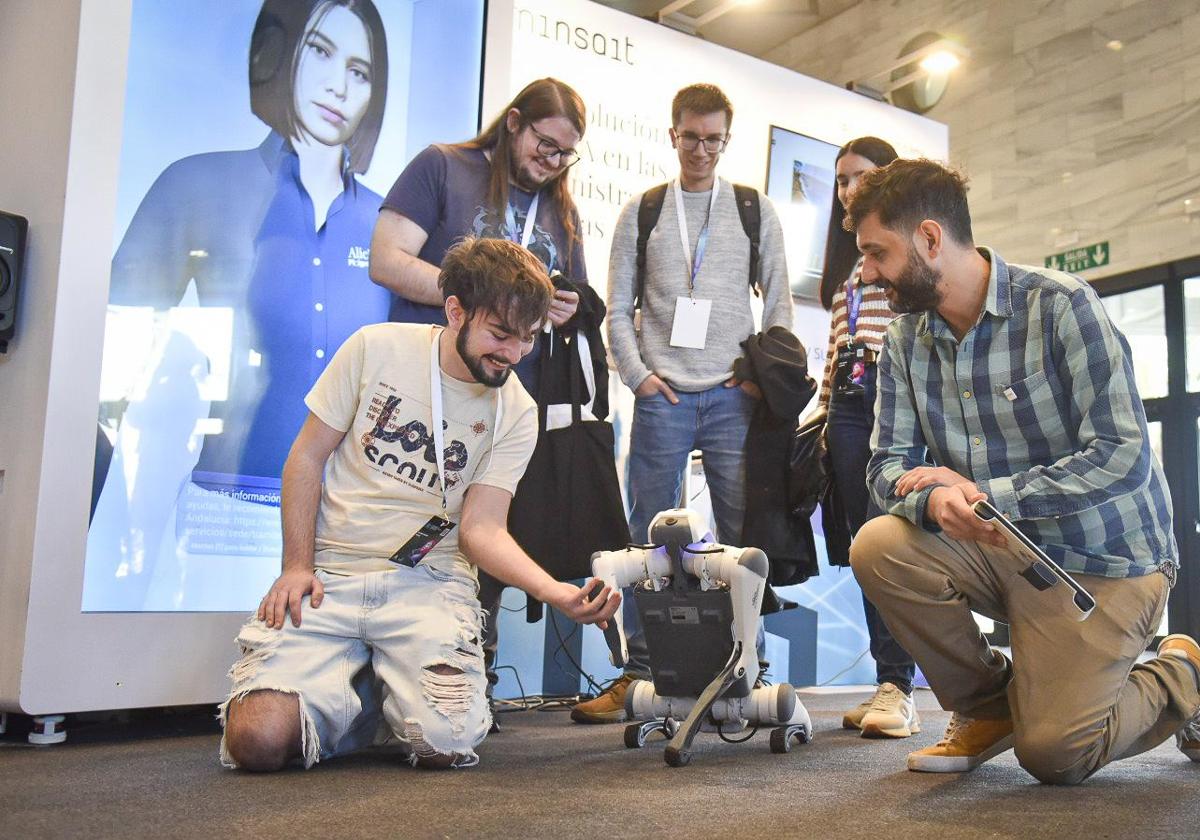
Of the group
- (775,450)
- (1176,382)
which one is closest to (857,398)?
(775,450)

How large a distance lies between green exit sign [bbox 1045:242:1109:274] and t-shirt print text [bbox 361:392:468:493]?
5905mm

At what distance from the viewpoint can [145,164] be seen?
8.83ft

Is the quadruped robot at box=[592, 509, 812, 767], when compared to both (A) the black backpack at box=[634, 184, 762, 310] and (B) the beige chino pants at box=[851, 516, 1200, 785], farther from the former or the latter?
(A) the black backpack at box=[634, 184, 762, 310]

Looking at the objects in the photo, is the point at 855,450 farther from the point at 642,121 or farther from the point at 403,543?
the point at 642,121

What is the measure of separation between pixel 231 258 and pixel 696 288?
124 cm

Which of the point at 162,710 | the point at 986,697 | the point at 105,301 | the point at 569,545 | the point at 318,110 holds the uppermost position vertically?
the point at 318,110

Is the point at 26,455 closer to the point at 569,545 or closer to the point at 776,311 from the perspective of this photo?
the point at 569,545

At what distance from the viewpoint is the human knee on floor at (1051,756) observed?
1820 mm

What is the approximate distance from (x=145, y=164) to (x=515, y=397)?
3.87 feet

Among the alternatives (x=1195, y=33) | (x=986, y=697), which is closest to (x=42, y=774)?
(x=986, y=697)

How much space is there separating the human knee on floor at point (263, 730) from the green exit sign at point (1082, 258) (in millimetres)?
6298

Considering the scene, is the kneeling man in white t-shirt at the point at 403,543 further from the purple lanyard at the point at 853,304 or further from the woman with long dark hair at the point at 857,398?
the purple lanyard at the point at 853,304

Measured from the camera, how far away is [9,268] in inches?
97.4

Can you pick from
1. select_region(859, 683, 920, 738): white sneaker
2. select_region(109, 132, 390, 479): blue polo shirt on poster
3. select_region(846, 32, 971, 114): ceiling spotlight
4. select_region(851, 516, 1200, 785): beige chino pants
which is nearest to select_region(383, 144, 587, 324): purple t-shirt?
select_region(109, 132, 390, 479): blue polo shirt on poster
